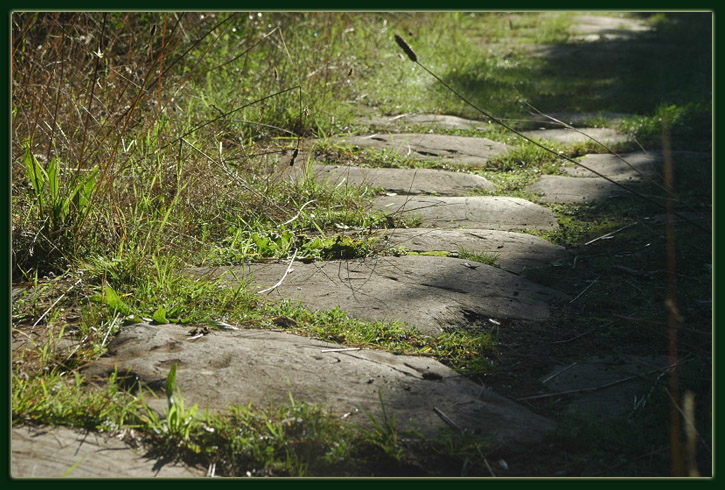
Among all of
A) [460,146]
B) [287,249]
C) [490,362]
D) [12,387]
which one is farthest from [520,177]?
[12,387]

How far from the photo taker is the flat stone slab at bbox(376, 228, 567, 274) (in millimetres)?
2979

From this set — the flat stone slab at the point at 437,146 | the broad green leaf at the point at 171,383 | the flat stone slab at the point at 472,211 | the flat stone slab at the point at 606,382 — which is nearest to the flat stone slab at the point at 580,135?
the flat stone slab at the point at 437,146

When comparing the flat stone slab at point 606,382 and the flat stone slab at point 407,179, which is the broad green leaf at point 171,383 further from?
the flat stone slab at point 407,179

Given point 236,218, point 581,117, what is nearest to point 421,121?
point 581,117

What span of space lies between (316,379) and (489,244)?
1382 millimetres

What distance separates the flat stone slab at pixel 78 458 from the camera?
1565 millimetres

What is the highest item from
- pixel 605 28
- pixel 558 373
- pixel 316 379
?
pixel 605 28

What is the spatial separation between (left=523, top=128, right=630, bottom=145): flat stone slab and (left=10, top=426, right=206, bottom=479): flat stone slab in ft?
12.2

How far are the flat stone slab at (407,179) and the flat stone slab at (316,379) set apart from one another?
161 centimetres

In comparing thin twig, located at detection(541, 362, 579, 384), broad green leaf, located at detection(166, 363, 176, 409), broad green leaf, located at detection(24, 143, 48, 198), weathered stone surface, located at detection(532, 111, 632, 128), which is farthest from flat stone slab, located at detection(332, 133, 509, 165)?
broad green leaf, located at detection(166, 363, 176, 409)

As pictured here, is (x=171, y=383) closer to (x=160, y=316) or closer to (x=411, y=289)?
(x=160, y=316)

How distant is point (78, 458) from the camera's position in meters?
1.61

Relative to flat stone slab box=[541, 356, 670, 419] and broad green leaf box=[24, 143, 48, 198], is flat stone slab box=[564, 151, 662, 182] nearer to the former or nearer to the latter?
flat stone slab box=[541, 356, 670, 419]

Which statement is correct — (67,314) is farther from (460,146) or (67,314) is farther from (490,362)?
(460,146)
